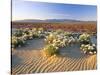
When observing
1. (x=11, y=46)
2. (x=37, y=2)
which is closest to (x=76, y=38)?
(x=37, y=2)

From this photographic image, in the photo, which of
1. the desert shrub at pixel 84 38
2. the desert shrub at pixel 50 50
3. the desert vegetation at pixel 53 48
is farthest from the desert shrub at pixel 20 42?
the desert shrub at pixel 84 38

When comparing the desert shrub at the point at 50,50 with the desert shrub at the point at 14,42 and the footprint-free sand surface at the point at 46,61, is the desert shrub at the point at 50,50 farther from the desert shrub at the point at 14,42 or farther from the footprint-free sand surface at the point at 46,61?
the desert shrub at the point at 14,42

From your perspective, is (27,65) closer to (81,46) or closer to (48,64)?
(48,64)

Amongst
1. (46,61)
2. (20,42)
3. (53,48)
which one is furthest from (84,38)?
(20,42)

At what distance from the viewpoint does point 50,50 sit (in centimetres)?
198

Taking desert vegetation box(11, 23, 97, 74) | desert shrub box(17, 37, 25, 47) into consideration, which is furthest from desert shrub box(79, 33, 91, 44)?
desert shrub box(17, 37, 25, 47)

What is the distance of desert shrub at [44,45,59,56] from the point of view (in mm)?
1961

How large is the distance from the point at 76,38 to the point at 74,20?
0.66ft

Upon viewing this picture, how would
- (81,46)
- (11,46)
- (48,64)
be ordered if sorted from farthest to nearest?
1. (81,46)
2. (48,64)
3. (11,46)

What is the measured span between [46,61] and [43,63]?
0.13ft

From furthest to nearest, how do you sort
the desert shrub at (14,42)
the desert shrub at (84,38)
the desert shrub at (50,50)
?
the desert shrub at (84,38) → the desert shrub at (50,50) → the desert shrub at (14,42)

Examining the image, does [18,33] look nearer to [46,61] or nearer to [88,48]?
[46,61]

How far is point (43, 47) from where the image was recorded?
1.95m

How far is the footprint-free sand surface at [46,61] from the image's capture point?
1.86m
